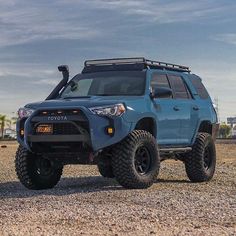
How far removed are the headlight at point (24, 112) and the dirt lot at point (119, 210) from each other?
1.38 meters

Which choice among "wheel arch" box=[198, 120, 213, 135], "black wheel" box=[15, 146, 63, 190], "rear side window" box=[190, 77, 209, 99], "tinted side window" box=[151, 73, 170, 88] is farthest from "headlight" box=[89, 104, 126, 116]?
"rear side window" box=[190, 77, 209, 99]

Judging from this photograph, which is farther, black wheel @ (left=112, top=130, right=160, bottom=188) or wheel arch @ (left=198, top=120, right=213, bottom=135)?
wheel arch @ (left=198, top=120, right=213, bottom=135)

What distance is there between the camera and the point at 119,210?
26.2 feet

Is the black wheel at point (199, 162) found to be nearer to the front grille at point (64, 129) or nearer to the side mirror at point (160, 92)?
the side mirror at point (160, 92)

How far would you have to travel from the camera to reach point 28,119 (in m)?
10.8

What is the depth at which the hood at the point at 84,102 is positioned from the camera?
34.3 feet

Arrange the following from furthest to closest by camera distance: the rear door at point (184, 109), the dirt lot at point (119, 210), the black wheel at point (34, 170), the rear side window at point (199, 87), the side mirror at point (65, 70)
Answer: the rear side window at point (199, 87) < the side mirror at point (65, 70) < the rear door at point (184, 109) < the black wheel at point (34, 170) < the dirt lot at point (119, 210)

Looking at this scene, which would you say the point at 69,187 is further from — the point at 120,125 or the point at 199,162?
the point at 199,162

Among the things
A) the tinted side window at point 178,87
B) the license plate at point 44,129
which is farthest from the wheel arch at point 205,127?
the license plate at point 44,129

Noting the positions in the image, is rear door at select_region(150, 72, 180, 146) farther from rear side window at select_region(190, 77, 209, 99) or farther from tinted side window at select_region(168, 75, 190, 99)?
rear side window at select_region(190, 77, 209, 99)

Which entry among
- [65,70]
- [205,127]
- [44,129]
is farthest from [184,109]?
[44,129]

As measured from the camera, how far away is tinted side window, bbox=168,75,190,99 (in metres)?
12.7

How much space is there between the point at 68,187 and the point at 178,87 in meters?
3.23

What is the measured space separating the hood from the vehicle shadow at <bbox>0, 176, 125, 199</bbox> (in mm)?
1503
